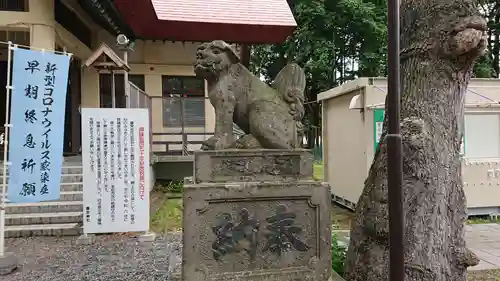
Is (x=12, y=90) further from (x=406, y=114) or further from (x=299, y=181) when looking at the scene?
(x=406, y=114)

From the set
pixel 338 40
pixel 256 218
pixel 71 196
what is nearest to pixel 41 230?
pixel 71 196

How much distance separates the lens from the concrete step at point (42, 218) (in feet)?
23.5

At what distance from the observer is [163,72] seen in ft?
43.8

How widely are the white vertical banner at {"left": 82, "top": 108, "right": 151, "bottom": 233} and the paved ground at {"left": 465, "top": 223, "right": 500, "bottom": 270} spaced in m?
4.94

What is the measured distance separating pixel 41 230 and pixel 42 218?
36 cm

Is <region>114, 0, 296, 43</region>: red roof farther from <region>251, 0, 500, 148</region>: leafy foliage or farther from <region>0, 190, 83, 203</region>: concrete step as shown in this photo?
<region>251, 0, 500, 148</region>: leafy foliage

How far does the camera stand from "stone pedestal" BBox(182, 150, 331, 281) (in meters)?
3.44

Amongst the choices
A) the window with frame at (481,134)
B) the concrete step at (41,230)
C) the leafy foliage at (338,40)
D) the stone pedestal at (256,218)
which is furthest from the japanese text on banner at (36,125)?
the leafy foliage at (338,40)

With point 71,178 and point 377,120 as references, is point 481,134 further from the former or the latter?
point 71,178

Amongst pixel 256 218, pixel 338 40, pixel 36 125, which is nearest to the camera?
pixel 256 218

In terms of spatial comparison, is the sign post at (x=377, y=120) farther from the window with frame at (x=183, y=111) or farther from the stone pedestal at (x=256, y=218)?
the window with frame at (x=183, y=111)

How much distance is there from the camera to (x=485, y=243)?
682 cm

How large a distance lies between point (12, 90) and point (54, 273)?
2.42 metres

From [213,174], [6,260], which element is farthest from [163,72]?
[213,174]
